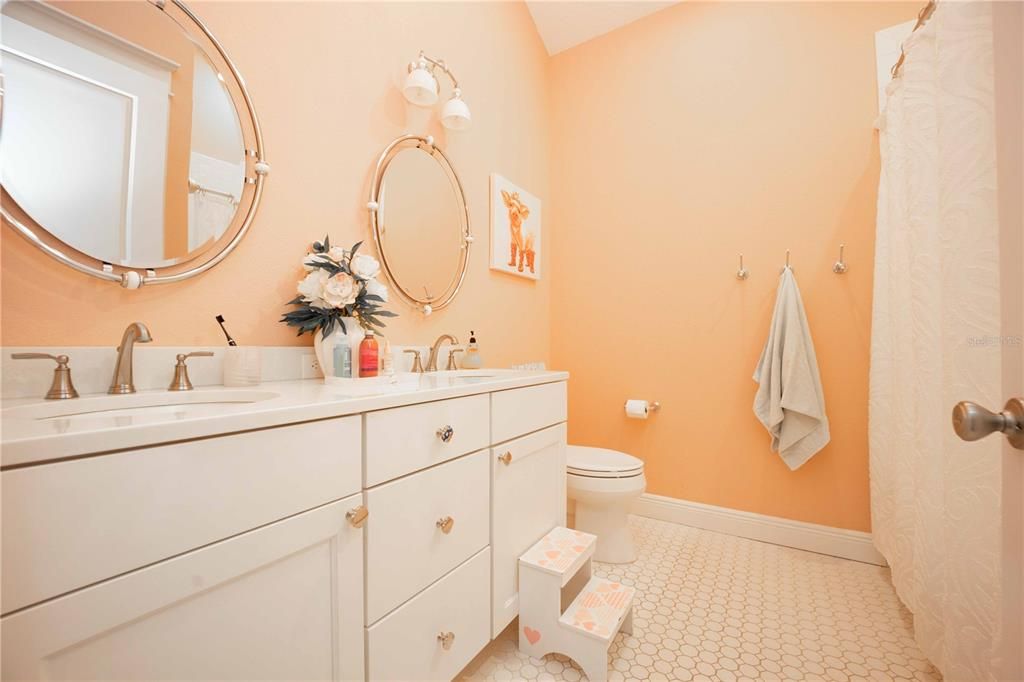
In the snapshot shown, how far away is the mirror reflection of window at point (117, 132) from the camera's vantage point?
83cm

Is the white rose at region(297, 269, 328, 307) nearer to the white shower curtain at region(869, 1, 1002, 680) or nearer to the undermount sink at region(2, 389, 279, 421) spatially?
the undermount sink at region(2, 389, 279, 421)

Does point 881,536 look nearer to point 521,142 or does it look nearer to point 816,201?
point 816,201

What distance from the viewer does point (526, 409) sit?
1400mm

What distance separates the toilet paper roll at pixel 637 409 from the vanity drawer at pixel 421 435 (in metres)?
1.31

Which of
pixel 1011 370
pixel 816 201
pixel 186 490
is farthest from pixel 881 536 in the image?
pixel 186 490

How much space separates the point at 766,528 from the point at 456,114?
236 centimetres

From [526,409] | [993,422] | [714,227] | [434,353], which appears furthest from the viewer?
[714,227]

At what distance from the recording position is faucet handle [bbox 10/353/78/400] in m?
0.80

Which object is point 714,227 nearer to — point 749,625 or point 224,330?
point 749,625

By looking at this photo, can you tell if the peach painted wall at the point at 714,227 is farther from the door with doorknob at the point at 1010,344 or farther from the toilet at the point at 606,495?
the door with doorknob at the point at 1010,344

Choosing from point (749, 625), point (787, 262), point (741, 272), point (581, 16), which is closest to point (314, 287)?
point (749, 625)

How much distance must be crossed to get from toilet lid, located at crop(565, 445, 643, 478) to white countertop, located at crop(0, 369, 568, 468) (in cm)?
74

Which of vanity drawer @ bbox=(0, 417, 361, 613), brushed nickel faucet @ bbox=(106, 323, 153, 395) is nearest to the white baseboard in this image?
vanity drawer @ bbox=(0, 417, 361, 613)

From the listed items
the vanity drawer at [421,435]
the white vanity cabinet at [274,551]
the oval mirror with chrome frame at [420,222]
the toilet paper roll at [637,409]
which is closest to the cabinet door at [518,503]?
the white vanity cabinet at [274,551]
